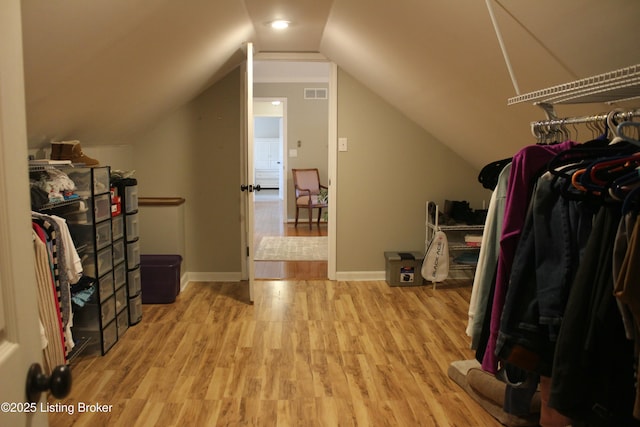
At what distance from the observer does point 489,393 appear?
2.38m

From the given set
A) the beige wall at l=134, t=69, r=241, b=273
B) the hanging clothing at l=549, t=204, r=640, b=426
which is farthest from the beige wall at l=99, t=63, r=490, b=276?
the hanging clothing at l=549, t=204, r=640, b=426

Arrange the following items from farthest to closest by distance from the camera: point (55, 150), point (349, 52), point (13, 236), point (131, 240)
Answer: point (349, 52) < point (131, 240) < point (55, 150) < point (13, 236)

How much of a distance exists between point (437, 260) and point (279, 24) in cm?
233

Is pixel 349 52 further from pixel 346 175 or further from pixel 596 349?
pixel 596 349

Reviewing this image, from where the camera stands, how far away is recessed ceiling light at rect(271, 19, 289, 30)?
11.1 ft

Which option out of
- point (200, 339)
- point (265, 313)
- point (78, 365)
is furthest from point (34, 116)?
point (265, 313)

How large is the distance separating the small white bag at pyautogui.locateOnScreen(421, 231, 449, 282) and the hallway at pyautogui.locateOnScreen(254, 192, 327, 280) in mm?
1014

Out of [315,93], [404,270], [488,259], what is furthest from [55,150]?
[315,93]

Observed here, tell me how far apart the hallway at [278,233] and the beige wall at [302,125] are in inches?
19.2

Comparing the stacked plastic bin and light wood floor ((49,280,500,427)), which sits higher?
the stacked plastic bin

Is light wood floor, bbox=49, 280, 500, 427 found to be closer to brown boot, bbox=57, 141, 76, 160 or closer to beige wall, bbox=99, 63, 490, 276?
beige wall, bbox=99, 63, 490, 276

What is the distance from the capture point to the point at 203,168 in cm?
456

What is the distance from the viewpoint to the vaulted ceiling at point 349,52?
162 centimetres

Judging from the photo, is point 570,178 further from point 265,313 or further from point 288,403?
A: point 265,313
